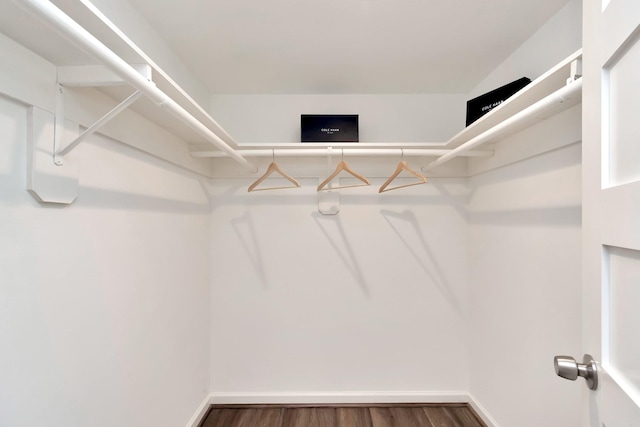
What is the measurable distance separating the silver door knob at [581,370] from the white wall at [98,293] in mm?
1306

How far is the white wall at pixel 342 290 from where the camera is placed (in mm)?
2082

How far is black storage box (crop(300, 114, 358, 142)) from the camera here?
1.94 m

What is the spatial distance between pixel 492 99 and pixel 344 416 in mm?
2056

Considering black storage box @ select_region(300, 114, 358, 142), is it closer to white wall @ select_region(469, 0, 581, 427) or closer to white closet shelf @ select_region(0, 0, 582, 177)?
white closet shelf @ select_region(0, 0, 582, 177)

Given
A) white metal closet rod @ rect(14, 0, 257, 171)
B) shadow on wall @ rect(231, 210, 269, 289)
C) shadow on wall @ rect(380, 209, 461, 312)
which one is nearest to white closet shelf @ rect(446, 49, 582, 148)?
shadow on wall @ rect(380, 209, 461, 312)

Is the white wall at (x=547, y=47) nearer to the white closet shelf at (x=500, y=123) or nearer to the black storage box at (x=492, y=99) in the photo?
the black storage box at (x=492, y=99)

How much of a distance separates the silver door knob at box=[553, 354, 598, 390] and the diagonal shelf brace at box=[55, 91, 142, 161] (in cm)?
125

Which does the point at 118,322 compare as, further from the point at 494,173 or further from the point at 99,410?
the point at 494,173

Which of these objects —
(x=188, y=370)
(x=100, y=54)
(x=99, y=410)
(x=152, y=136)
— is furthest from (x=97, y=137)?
(x=188, y=370)

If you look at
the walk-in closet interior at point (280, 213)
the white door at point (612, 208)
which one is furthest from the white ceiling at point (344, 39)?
the white door at point (612, 208)

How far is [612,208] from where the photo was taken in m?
0.58

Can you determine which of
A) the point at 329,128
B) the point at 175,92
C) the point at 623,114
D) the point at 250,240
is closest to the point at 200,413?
the point at 250,240

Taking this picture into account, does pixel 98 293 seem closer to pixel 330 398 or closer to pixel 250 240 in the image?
pixel 250 240

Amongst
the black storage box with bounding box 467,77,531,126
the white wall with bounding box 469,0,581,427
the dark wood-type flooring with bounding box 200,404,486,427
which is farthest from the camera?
the dark wood-type flooring with bounding box 200,404,486,427
